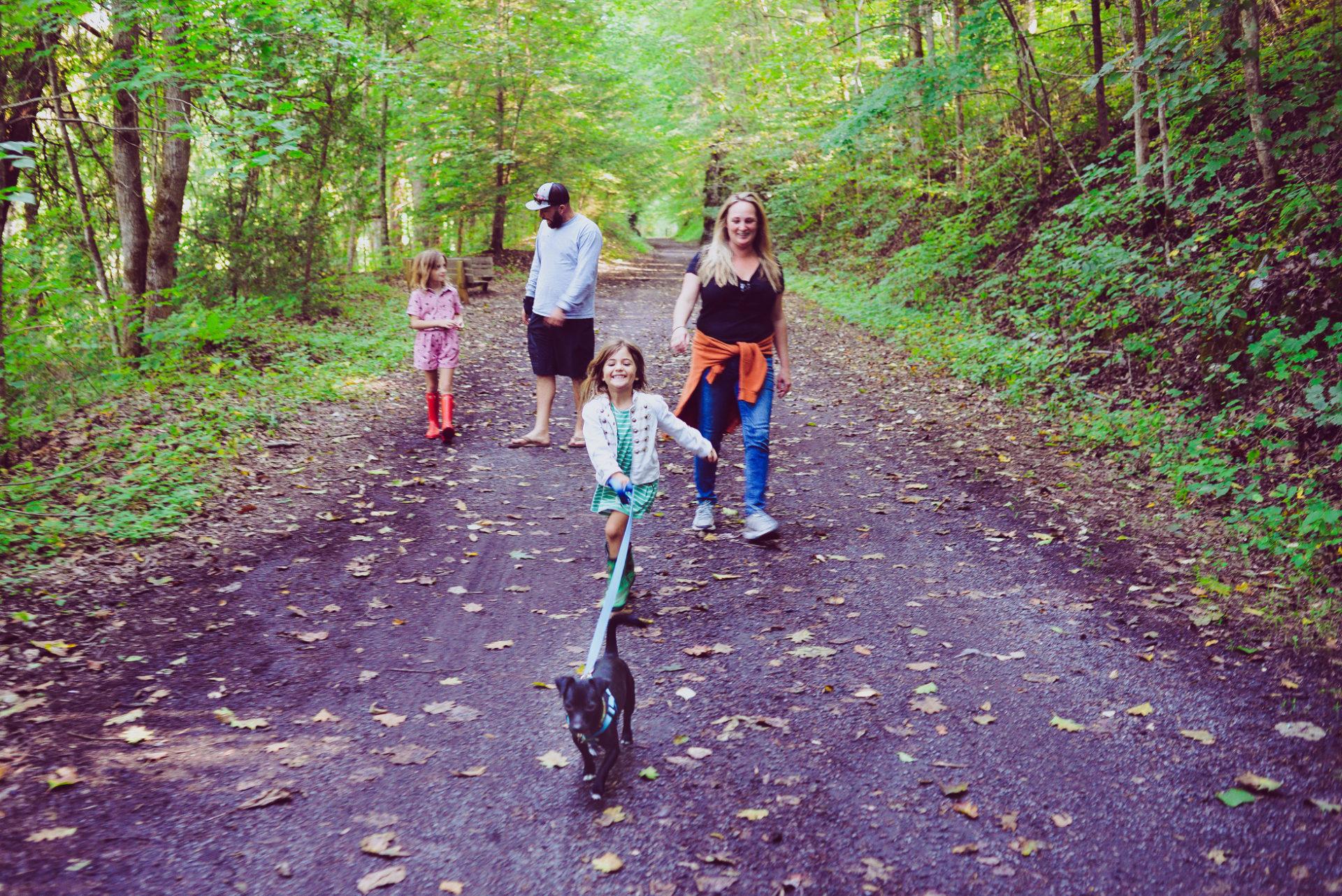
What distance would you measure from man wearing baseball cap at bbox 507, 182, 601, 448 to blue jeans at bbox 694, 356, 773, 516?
197 cm

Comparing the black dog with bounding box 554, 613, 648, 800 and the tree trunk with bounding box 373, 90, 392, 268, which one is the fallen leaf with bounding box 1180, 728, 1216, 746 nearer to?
the black dog with bounding box 554, 613, 648, 800

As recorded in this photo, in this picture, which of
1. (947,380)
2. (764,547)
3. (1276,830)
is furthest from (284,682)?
(947,380)

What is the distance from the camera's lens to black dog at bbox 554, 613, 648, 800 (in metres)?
2.87

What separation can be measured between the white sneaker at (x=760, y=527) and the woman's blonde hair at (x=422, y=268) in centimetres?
412

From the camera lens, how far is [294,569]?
17.4 feet

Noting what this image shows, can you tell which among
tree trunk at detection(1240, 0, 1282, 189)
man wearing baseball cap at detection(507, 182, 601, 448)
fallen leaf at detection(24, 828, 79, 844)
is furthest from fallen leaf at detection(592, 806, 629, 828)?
tree trunk at detection(1240, 0, 1282, 189)

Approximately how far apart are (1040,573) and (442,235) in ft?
71.6

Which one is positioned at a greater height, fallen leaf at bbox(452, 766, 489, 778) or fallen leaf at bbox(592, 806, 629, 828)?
fallen leaf at bbox(452, 766, 489, 778)

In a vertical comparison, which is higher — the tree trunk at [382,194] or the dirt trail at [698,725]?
the tree trunk at [382,194]

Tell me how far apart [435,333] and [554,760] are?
5483 millimetres

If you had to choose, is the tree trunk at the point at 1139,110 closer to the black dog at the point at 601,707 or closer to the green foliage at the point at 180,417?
the black dog at the point at 601,707

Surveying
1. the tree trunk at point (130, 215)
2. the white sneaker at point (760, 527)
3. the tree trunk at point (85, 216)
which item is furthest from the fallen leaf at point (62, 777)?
the tree trunk at point (85, 216)

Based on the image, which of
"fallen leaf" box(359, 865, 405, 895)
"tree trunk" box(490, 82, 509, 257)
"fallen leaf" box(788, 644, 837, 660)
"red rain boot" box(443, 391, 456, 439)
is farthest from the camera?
"tree trunk" box(490, 82, 509, 257)

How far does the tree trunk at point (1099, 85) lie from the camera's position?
10.5 metres
